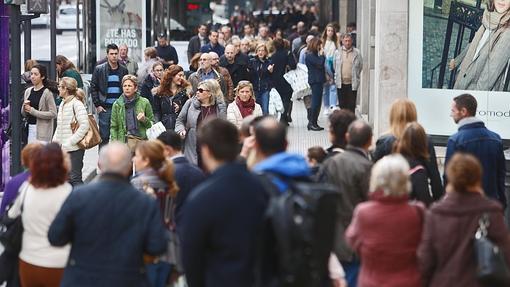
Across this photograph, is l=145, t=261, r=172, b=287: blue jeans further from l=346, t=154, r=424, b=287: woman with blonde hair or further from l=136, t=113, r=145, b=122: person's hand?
l=136, t=113, r=145, b=122: person's hand

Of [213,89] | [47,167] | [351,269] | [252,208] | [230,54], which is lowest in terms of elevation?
[351,269]

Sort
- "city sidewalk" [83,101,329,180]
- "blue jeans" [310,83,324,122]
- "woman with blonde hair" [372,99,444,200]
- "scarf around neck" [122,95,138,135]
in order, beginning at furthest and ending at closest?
"blue jeans" [310,83,324,122], "city sidewalk" [83,101,329,180], "scarf around neck" [122,95,138,135], "woman with blonde hair" [372,99,444,200]

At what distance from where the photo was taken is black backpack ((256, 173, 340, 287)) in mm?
7062

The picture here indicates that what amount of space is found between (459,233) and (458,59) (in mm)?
8437

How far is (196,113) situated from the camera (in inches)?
625

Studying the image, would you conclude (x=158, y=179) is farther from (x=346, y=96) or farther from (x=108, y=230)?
(x=346, y=96)

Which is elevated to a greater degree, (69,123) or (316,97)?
(316,97)

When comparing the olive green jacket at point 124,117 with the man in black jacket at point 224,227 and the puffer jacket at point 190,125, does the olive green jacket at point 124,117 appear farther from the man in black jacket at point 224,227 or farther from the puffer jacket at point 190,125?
the man in black jacket at point 224,227

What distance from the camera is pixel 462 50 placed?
16.8 m

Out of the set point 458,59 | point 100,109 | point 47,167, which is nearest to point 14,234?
point 47,167

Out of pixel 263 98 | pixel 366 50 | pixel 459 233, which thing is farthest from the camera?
pixel 366 50

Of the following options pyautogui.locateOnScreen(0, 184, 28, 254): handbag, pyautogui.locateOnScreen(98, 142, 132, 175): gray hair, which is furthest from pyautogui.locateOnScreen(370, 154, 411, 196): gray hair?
pyautogui.locateOnScreen(0, 184, 28, 254): handbag

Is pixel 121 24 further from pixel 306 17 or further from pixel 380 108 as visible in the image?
pixel 306 17

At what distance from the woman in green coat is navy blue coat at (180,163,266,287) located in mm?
9037
